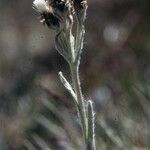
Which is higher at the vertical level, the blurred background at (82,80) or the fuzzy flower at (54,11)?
the fuzzy flower at (54,11)

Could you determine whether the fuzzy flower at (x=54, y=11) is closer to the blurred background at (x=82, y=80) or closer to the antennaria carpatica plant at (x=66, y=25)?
the antennaria carpatica plant at (x=66, y=25)

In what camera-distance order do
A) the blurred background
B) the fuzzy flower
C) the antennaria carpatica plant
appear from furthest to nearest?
the blurred background → the fuzzy flower → the antennaria carpatica plant

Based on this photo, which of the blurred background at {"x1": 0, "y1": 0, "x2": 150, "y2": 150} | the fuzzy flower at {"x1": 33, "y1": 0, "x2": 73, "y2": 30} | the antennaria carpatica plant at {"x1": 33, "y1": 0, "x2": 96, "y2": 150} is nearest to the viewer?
the antennaria carpatica plant at {"x1": 33, "y1": 0, "x2": 96, "y2": 150}

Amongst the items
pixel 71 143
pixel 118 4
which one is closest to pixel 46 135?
pixel 71 143

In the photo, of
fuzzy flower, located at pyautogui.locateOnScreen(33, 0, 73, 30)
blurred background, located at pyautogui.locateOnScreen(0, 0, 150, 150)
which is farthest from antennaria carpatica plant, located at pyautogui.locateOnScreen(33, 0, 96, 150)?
blurred background, located at pyautogui.locateOnScreen(0, 0, 150, 150)

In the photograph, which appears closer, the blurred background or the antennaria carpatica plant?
the antennaria carpatica plant

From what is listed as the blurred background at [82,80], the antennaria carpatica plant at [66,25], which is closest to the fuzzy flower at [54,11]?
the antennaria carpatica plant at [66,25]

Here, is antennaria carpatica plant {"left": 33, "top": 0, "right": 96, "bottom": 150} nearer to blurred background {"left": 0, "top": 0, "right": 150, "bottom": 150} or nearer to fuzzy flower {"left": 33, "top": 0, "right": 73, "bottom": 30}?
fuzzy flower {"left": 33, "top": 0, "right": 73, "bottom": 30}

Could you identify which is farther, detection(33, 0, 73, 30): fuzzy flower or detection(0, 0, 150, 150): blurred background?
detection(0, 0, 150, 150): blurred background

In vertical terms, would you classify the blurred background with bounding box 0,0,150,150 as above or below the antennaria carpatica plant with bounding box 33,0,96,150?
below
